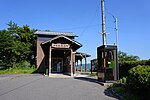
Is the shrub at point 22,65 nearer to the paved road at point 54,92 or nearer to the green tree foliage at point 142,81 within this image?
the paved road at point 54,92

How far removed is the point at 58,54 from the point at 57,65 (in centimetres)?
171

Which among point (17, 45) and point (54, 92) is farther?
point (17, 45)

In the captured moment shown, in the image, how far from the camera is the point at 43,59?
36.5 meters

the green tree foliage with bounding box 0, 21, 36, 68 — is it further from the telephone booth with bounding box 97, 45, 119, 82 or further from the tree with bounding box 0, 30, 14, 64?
the telephone booth with bounding box 97, 45, 119, 82

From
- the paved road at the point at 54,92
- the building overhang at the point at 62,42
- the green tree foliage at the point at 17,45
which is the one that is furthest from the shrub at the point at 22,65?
the paved road at the point at 54,92

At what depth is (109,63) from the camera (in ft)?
51.5

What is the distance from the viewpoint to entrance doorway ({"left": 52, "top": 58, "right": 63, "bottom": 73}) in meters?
33.3

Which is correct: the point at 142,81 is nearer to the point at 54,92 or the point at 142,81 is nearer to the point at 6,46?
the point at 54,92

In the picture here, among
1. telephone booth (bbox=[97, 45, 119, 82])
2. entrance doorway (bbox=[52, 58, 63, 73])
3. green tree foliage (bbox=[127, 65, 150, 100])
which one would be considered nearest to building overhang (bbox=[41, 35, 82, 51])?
entrance doorway (bbox=[52, 58, 63, 73])

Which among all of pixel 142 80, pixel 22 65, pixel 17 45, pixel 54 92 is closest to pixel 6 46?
pixel 17 45

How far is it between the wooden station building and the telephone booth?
985 centimetres

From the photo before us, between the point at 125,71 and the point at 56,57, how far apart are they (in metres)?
17.2

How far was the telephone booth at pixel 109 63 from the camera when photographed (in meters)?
15.7

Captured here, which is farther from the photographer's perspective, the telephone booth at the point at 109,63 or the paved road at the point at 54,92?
the telephone booth at the point at 109,63
